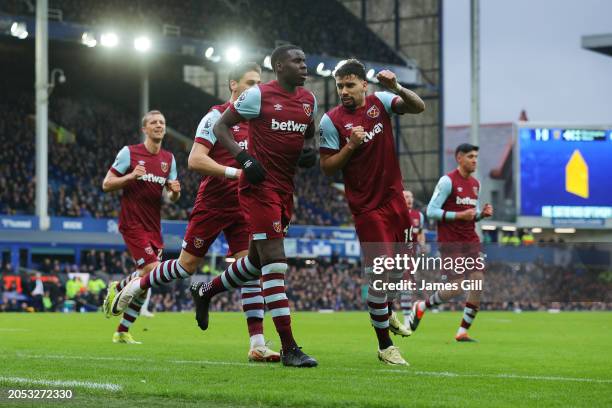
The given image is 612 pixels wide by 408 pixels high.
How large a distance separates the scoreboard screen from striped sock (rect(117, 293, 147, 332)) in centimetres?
3449

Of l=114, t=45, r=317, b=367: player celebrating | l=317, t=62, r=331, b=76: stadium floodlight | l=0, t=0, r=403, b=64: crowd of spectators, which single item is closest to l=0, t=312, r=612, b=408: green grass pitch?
l=114, t=45, r=317, b=367: player celebrating

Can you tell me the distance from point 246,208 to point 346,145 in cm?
93

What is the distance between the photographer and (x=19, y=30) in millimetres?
38656

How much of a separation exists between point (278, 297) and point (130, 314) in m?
4.33

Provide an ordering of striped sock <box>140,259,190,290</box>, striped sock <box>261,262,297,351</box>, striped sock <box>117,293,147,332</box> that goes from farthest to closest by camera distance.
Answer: striped sock <box>117,293,147,332</box>
striped sock <box>140,259,190,290</box>
striped sock <box>261,262,297,351</box>

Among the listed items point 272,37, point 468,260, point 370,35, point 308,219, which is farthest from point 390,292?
point 370,35

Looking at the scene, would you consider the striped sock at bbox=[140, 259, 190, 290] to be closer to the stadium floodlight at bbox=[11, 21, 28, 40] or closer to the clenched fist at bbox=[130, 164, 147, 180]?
the clenched fist at bbox=[130, 164, 147, 180]

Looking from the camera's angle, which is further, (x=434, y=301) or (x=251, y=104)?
(x=434, y=301)

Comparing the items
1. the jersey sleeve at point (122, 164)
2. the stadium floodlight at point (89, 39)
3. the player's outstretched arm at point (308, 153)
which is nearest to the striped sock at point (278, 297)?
the player's outstretched arm at point (308, 153)

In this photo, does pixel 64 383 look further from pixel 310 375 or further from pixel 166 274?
pixel 166 274

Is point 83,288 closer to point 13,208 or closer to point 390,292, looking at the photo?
point 13,208

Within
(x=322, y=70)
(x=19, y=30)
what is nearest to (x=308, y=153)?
(x=19, y=30)

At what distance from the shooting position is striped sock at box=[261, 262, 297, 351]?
28.1 feet

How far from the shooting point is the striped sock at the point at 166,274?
10.4m
